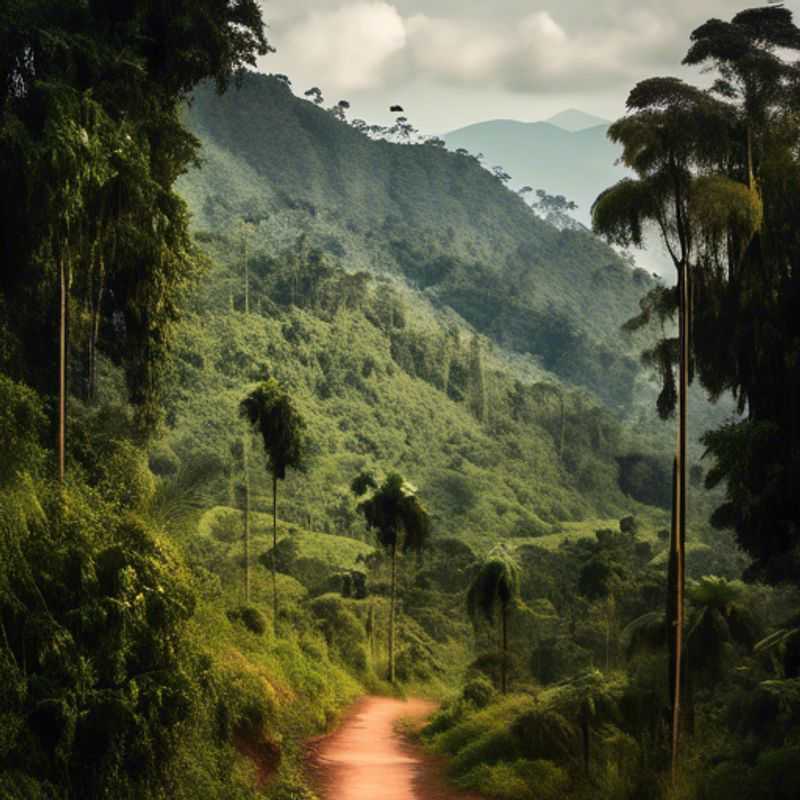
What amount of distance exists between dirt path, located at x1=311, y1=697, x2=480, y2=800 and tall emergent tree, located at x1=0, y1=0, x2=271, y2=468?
827 centimetres

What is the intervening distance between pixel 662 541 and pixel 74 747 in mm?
76384

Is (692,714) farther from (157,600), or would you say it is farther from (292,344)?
(292,344)

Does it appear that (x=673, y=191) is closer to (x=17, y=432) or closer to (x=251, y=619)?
(x=17, y=432)

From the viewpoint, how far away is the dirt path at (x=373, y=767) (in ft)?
64.6

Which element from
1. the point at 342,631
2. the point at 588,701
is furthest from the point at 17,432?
the point at 342,631

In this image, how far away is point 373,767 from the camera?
23.0 meters

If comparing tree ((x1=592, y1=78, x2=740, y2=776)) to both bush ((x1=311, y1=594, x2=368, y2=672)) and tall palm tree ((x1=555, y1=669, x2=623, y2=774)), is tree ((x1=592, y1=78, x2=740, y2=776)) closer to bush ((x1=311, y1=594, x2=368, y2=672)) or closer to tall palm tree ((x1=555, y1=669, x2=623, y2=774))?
tall palm tree ((x1=555, y1=669, x2=623, y2=774))

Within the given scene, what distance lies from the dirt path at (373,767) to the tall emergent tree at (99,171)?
8.27 metres

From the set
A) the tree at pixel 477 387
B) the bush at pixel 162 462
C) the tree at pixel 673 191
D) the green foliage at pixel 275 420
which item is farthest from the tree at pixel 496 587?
the tree at pixel 477 387

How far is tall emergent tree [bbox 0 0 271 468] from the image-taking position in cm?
1608

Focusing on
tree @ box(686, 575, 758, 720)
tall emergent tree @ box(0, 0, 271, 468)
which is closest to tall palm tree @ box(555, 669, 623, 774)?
tree @ box(686, 575, 758, 720)

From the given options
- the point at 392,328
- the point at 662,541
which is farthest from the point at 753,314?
the point at 392,328

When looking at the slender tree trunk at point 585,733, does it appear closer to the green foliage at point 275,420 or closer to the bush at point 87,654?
the bush at point 87,654

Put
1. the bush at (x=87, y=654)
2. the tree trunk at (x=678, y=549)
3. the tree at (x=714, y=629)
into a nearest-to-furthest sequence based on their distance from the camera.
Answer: the bush at (x=87, y=654)
the tree trunk at (x=678, y=549)
the tree at (x=714, y=629)
